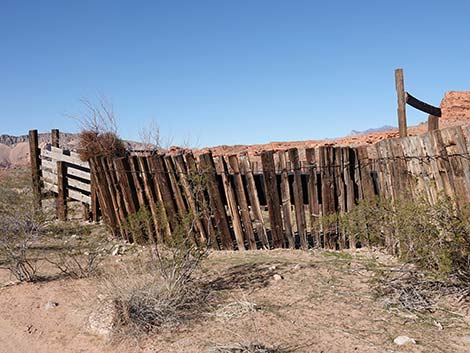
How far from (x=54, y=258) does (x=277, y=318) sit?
14.0 ft

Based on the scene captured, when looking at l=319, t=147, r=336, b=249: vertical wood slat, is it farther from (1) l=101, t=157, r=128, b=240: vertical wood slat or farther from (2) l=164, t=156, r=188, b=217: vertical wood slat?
(1) l=101, t=157, r=128, b=240: vertical wood slat

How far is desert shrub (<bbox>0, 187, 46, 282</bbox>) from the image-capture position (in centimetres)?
620

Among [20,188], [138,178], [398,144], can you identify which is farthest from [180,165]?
[20,188]

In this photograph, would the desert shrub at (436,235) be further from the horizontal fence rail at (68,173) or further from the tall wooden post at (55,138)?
the tall wooden post at (55,138)

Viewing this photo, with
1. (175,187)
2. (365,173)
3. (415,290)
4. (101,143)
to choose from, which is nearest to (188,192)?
(175,187)

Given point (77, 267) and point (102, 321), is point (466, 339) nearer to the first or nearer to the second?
point (102, 321)

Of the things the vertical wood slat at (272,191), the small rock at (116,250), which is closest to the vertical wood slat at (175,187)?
the small rock at (116,250)

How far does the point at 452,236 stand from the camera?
176 inches

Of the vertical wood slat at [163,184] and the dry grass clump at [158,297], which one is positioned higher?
the vertical wood slat at [163,184]

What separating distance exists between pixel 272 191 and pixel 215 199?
85cm

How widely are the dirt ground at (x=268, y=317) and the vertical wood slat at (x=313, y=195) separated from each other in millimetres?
736

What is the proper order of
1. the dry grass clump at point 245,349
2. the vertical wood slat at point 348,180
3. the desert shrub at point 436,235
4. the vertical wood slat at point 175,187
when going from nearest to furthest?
the dry grass clump at point 245,349, the desert shrub at point 436,235, the vertical wood slat at point 348,180, the vertical wood slat at point 175,187

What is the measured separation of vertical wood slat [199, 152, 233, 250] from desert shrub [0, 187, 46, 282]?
238 centimetres

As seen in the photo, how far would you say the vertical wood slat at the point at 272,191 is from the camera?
6.87 metres
